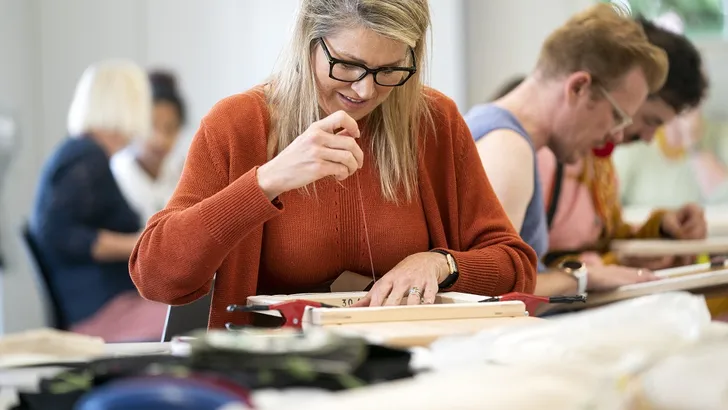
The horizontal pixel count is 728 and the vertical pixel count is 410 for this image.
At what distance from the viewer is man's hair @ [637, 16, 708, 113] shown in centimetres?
A: 297

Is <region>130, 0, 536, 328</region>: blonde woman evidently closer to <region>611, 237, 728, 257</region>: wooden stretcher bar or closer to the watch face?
the watch face

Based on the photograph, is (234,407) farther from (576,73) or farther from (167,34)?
(167,34)

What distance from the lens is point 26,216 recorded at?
16.2ft

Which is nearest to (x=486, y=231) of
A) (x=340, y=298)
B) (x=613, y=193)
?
(x=340, y=298)

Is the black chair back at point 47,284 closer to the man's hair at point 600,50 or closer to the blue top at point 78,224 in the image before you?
the blue top at point 78,224

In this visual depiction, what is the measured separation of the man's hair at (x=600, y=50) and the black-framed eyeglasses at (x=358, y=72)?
2.89 feet

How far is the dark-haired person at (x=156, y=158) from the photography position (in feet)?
15.9

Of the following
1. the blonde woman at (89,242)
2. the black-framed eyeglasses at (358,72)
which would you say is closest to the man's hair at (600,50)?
the black-framed eyeglasses at (358,72)

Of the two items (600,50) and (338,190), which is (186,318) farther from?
(600,50)

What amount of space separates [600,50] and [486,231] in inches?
31.2

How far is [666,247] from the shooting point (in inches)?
118

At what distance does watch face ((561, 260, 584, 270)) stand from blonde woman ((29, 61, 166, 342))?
1.57 m

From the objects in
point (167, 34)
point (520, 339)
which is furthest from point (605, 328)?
point (167, 34)

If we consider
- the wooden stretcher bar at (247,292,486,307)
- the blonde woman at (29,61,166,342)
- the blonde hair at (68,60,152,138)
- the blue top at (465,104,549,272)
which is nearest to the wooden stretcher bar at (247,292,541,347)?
the wooden stretcher bar at (247,292,486,307)
